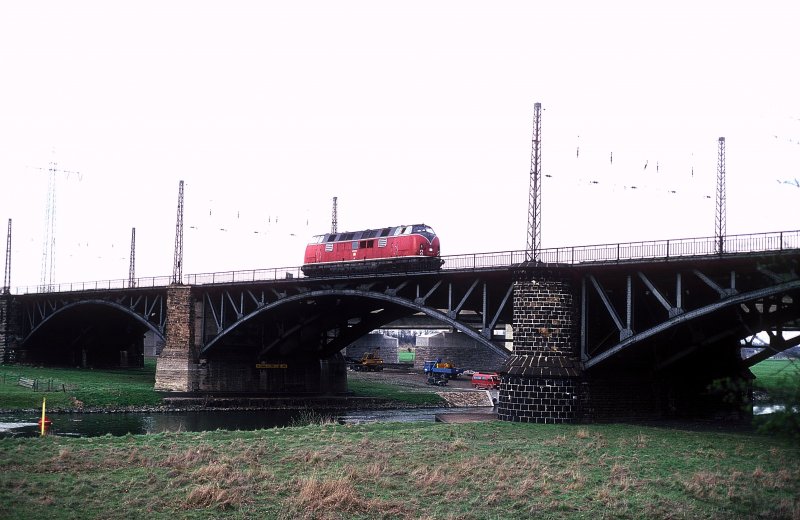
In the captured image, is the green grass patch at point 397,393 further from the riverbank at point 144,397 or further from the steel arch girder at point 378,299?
the steel arch girder at point 378,299

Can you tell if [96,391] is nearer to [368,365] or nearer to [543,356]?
[543,356]

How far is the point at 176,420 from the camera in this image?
52906mm

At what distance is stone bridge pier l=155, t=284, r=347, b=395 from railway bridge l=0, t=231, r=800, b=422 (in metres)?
0.10

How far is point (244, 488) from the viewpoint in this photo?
21.9m

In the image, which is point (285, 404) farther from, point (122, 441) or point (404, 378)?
point (122, 441)

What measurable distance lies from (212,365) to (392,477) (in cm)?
4772

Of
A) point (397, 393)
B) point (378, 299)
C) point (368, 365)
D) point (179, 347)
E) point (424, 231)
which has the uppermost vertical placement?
point (424, 231)

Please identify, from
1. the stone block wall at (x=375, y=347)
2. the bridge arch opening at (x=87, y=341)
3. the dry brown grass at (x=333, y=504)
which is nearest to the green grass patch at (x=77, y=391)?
the bridge arch opening at (x=87, y=341)

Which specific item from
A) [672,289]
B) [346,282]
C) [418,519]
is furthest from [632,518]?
[346,282]

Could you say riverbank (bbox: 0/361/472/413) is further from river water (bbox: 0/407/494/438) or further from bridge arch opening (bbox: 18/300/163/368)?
bridge arch opening (bbox: 18/300/163/368)

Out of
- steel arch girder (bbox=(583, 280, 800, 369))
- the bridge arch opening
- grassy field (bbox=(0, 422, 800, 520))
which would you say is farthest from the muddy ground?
grassy field (bbox=(0, 422, 800, 520))

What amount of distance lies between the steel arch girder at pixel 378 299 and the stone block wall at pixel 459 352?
40747mm

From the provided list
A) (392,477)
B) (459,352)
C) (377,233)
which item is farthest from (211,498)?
(459,352)

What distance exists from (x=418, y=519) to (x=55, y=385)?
173 feet
